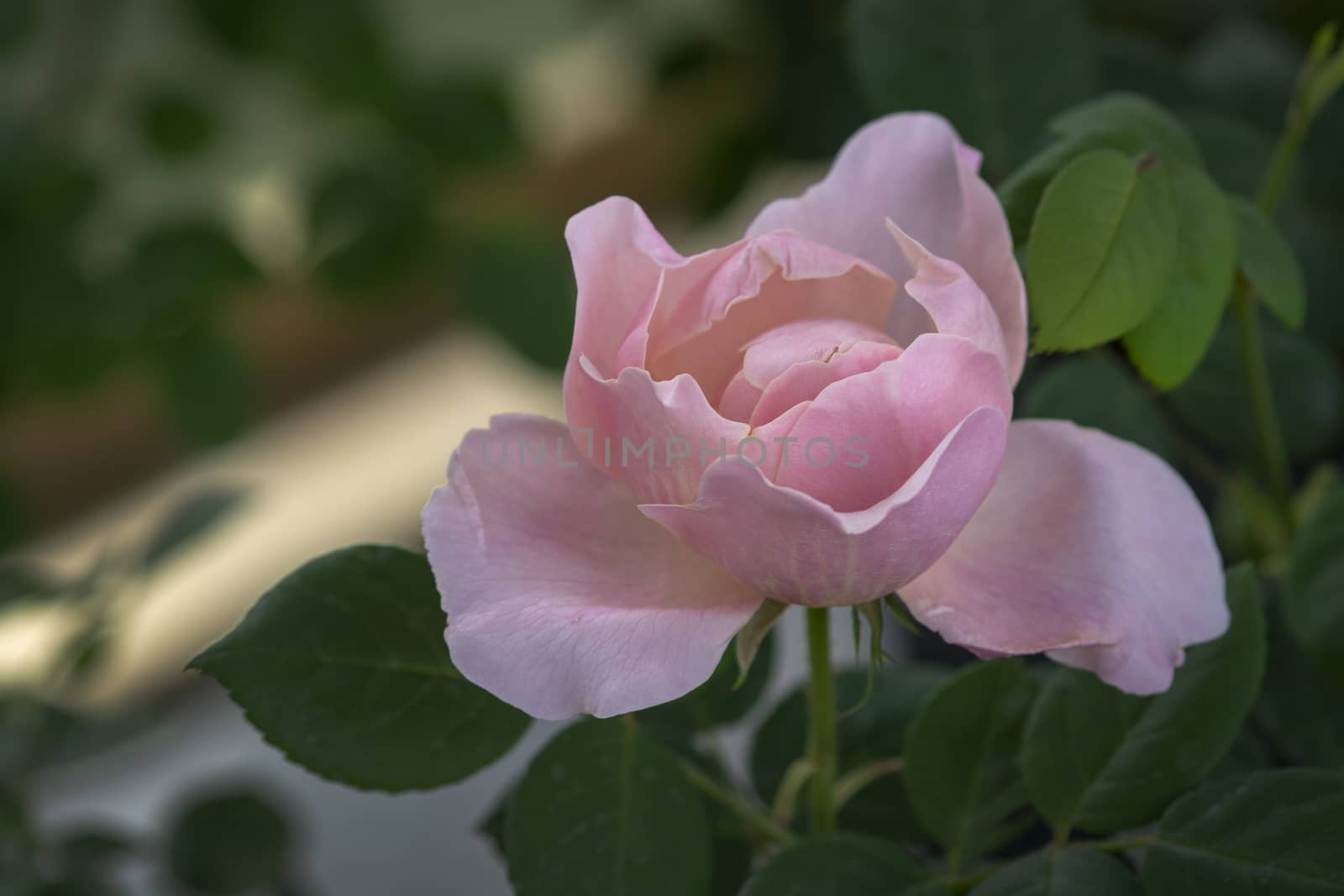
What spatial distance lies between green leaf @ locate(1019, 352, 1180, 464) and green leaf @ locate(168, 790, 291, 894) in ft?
1.30

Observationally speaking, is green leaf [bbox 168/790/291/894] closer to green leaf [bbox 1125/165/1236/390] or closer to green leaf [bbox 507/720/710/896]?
green leaf [bbox 507/720/710/896]

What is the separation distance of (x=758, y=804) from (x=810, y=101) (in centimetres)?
39

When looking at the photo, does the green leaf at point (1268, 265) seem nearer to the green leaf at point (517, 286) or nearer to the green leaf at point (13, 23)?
the green leaf at point (517, 286)

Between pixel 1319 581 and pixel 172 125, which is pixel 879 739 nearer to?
pixel 1319 581

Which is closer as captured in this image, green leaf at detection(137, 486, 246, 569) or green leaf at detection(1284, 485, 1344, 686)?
green leaf at detection(1284, 485, 1344, 686)

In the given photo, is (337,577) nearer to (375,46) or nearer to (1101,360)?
(1101,360)

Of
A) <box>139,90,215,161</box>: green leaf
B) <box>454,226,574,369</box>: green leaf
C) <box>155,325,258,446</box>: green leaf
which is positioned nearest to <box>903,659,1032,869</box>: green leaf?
<box>454,226,574,369</box>: green leaf

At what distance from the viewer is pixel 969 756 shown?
0.28 m

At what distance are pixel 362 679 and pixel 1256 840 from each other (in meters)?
0.19

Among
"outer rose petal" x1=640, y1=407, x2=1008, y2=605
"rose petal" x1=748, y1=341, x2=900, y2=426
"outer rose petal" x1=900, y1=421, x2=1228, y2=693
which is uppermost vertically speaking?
"rose petal" x1=748, y1=341, x2=900, y2=426

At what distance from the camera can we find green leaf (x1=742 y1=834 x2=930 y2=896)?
242 millimetres

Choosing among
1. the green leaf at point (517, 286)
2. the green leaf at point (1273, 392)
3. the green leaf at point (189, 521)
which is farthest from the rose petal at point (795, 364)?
the green leaf at point (517, 286)

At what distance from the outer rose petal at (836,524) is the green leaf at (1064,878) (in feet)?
0.28

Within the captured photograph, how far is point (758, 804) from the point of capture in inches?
14.3
